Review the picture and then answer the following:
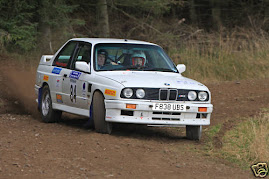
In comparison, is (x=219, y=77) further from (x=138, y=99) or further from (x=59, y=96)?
(x=138, y=99)

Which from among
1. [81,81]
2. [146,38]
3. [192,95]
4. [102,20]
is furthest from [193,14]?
[192,95]

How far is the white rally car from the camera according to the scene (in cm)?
886

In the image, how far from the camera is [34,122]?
11047 millimetres

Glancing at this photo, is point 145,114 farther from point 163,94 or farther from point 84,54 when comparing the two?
point 84,54

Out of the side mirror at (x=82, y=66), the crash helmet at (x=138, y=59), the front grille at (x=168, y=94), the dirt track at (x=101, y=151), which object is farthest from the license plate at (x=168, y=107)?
the side mirror at (x=82, y=66)

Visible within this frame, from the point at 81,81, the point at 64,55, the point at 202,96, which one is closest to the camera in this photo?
the point at 202,96

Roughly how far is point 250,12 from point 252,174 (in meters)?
23.7

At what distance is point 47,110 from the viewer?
11.2 m

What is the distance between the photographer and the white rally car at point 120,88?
886cm

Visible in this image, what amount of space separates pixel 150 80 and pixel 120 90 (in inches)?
23.5

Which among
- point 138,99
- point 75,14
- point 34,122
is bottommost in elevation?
point 34,122

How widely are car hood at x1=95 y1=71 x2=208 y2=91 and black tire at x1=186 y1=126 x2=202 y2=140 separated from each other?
0.67m

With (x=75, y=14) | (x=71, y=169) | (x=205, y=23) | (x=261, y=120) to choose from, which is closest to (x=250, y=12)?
(x=205, y=23)

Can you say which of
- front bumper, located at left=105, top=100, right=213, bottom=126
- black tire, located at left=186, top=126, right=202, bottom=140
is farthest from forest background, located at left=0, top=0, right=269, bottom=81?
front bumper, located at left=105, top=100, right=213, bottom=126
